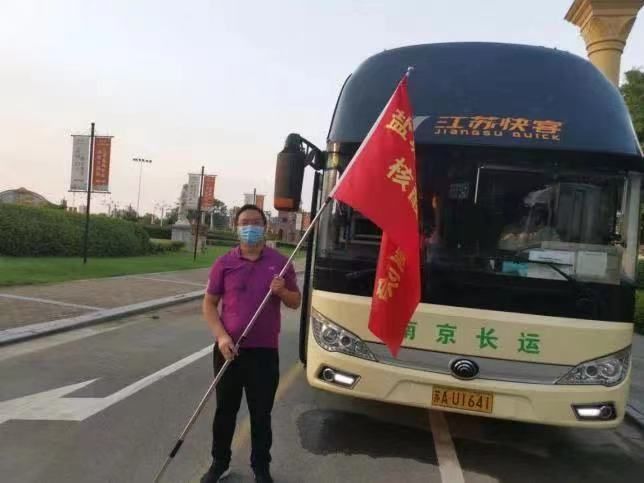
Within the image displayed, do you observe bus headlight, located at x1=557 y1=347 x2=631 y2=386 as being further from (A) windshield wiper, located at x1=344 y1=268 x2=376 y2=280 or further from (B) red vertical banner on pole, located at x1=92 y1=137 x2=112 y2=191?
(B) red vertical banner on pole, located at x1=92 y1=137 x2=112 y2=191

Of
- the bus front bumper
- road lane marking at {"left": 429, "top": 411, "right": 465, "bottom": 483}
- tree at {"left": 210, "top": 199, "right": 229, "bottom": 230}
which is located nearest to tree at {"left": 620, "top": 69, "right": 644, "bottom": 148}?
road lane marking at {"left": 429, "top": 411, "right": 465, "bottom": 483}

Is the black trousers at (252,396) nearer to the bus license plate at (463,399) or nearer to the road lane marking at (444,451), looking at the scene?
the bus license plate at (463,399)

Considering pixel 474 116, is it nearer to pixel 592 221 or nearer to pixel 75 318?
pixel 592 221

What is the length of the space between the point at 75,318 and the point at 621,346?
8363 mm

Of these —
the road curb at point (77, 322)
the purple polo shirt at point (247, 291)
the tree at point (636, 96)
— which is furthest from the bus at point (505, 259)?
the tree at point (636, 96)

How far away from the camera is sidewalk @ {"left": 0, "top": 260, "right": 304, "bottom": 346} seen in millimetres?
8836

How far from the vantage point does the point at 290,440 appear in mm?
4629

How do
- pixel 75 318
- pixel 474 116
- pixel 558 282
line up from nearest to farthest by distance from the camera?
pixel 558 282 → pixel 474 116 → pixel 75 318

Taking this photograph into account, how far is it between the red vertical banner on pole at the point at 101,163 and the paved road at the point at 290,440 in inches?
608

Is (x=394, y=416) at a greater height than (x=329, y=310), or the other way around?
(x=329, y=310)

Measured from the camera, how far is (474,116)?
427cm

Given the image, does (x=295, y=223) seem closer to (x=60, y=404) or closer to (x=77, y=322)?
(x=77, y=322)

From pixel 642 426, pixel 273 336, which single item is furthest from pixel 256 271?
pixel 642 426

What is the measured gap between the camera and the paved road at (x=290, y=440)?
402 centimetres
